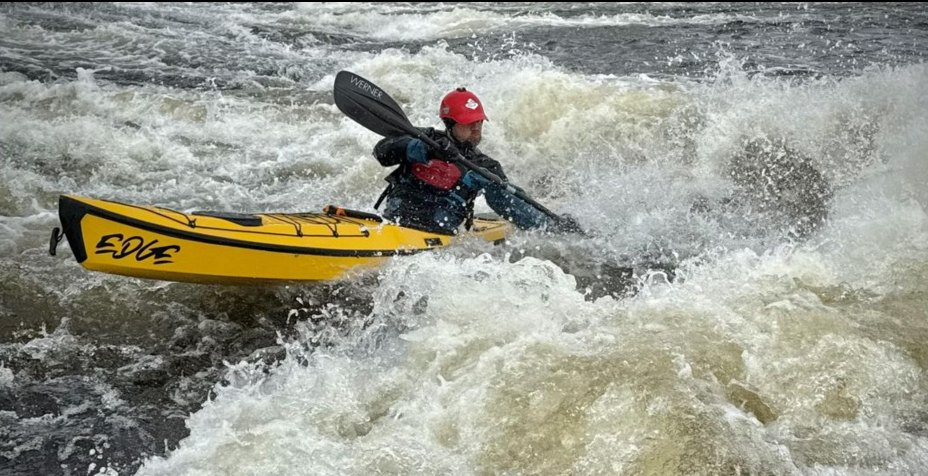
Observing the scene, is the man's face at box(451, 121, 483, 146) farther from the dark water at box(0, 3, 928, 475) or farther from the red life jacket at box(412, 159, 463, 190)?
the dark water at box(0, 3, 928, 475)

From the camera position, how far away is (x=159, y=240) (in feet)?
12.9

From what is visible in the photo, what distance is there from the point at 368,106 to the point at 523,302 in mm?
1934

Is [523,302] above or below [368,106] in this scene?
below

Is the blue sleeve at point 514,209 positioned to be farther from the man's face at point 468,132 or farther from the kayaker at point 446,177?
the man's face at point 468,132

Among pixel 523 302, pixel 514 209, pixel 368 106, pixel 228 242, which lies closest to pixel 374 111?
pixel 368 106

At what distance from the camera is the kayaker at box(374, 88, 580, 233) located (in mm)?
4828

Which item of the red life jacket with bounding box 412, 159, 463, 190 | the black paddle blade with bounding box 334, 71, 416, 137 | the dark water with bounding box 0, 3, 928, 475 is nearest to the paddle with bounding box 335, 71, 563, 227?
the black paddle blade with bounding box 334, 71, 416, 137

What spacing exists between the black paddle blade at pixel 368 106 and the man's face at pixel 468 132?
0.39m

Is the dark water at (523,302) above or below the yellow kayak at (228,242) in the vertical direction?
below

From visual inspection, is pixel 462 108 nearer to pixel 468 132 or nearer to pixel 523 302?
pixel 468 132

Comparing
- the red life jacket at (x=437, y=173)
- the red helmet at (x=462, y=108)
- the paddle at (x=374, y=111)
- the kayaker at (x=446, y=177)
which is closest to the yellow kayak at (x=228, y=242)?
the kayaker at (x=446, y=177)

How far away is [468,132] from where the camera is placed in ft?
16.1

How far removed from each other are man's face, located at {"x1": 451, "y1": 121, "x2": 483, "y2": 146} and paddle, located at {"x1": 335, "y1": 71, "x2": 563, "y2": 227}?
241mm

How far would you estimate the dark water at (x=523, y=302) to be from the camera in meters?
3.30
